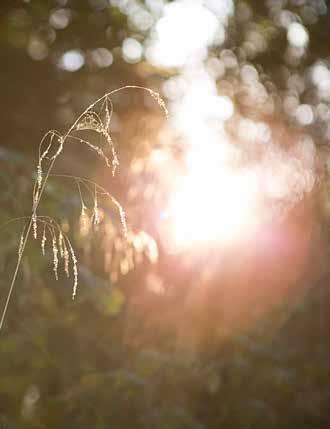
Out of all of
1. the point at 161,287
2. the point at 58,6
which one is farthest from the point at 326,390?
the point at 58,6

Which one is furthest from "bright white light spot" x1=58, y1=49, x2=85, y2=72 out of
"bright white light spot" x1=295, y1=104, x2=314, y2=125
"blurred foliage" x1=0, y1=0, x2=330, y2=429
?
"bright white light spot" x1=295, y1=104, x2=314, y2=125

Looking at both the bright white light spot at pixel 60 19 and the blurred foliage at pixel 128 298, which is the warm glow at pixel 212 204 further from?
the bright white light spot at pixel 60 19

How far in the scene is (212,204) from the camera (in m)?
4.72

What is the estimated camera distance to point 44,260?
3678 millimetres

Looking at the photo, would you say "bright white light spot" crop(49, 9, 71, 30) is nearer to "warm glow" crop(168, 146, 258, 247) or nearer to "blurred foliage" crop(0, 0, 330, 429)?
"blurred foliage" crop(0, 0, 330, 429)

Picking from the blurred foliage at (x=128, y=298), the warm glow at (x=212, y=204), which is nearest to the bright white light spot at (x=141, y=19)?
the blurred foliage at (x=128, y=298)

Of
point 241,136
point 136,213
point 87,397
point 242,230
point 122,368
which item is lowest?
point 87,397

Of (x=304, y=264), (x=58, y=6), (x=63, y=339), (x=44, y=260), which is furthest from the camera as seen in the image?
(x=304, y=264)

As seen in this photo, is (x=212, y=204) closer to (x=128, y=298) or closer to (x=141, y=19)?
(x=128, y=298)

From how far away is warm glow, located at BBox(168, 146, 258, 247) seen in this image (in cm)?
477

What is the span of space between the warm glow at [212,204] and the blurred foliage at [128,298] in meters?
0.24

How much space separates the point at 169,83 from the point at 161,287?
4.90 ft

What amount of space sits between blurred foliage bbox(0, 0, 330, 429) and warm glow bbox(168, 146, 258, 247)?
24 cm

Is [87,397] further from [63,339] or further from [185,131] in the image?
[185,131]
